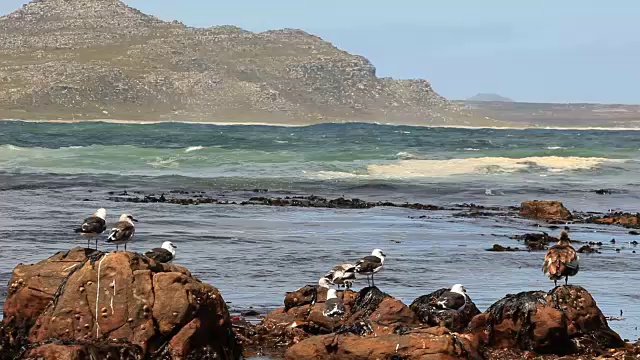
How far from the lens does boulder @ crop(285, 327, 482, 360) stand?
12.0m

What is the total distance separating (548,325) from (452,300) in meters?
1.46

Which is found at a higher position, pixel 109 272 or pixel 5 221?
pixel 109 272

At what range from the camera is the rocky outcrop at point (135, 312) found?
12.4 m

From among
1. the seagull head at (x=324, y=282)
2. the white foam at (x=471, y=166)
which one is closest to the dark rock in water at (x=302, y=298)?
the seagull head at (x=324, y=282)

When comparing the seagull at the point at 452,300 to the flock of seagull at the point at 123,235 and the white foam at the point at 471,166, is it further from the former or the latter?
the white foam at the point at 471,166

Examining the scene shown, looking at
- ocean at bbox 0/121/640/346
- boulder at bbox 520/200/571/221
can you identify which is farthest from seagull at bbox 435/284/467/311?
boulder at bbox 520/200/571/221

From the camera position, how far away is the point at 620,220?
32.7m

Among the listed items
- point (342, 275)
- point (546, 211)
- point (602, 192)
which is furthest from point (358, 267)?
point (602, 192)

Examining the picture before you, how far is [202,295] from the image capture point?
1271 cm

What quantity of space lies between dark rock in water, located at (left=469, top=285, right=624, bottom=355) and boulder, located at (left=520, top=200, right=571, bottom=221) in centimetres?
1932

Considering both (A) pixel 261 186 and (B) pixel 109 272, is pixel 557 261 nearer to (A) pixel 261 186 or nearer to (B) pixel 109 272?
(B) pixel 109 272

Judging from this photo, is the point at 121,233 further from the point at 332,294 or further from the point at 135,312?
the point at 135,312

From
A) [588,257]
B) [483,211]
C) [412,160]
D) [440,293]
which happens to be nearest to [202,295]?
[440,293]

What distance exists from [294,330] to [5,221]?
16.8 meters
